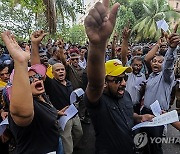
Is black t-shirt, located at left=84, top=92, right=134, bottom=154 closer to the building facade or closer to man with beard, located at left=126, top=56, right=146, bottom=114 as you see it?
man with beard, located at left=126, top=56, right=146, bottom=114

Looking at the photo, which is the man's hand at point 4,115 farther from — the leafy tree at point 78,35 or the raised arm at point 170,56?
the leafy tree at point 78,35

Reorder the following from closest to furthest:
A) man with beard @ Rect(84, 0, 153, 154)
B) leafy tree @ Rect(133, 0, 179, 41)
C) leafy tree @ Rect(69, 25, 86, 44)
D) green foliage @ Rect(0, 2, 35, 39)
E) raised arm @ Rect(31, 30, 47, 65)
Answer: man with beard @ Rect(84, 0, 153, 154)
raised arm @ Rect(31, 30, 47, 65)
green foliage @ Rect(0, 2, 35, 39)
leafy tree @ Rect(133, 0, 179, 41)
leafy tree @ Rect(69, 25, 86, 44)

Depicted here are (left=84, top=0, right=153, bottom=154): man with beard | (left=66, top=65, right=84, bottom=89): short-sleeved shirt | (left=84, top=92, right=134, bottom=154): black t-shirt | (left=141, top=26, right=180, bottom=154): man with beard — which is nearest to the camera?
(left=84, top=0, right=153, bottom=154): man with beard

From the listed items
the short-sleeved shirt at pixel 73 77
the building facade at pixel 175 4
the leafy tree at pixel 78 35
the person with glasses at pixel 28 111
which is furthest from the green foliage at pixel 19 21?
the building facade at pixel 175 4

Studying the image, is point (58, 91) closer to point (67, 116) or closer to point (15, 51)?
point (67, 116)

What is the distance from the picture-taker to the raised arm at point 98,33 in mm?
1562

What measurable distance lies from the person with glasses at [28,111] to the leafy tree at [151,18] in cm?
2714

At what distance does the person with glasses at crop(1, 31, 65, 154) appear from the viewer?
1773 millimetres

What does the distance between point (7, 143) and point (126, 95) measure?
54.6 inches

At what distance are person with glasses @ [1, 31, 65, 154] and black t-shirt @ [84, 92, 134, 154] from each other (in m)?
0.33

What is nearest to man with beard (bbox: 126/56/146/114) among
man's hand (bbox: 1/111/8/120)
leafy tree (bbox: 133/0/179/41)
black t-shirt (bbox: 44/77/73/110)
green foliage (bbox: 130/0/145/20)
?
black t-shirt (bbox: 44/77/73/110)

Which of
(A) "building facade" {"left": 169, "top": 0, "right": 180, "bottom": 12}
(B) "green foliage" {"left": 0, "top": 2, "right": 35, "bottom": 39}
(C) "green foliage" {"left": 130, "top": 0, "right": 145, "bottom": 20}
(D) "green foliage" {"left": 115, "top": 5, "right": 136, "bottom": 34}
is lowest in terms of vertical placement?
(B) "green foliage" {"left": 0, "top": 2, "right": 35, "bottom": 39}

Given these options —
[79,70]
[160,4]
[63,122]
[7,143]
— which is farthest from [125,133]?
[160,4]

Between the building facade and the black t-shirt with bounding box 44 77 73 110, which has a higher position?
the building facade
